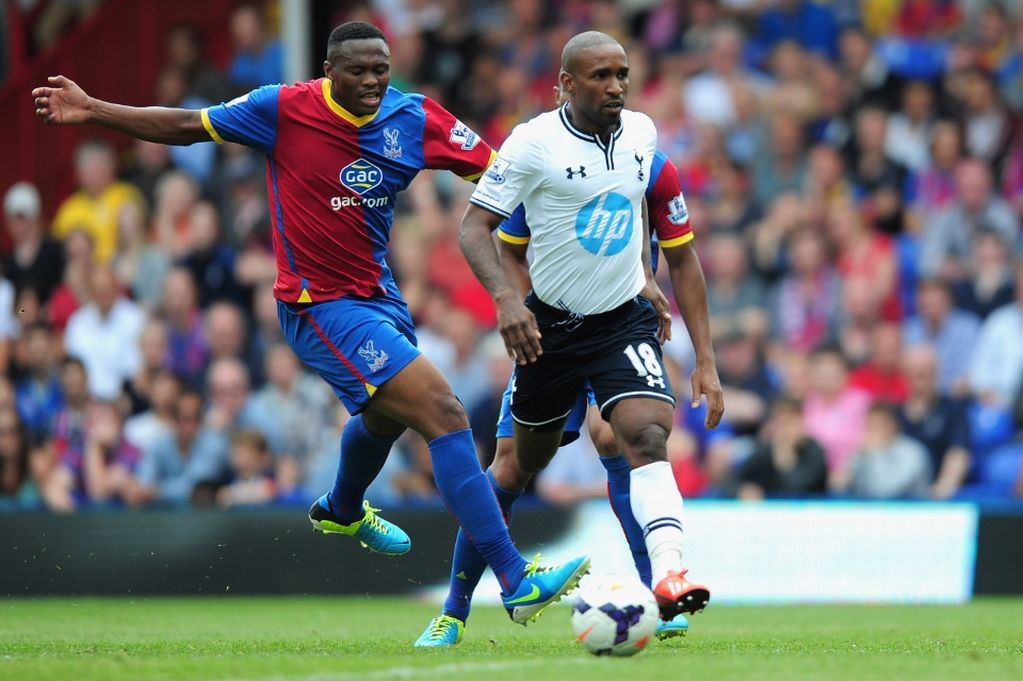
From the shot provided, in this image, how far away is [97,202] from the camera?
17516 mm

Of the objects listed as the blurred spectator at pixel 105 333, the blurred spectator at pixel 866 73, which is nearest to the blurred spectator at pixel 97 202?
the blurred spectator at pixel 105 333

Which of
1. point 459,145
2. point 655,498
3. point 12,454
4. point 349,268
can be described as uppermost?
point 459,145

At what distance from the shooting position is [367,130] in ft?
27.2

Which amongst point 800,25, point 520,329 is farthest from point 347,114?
point 800,25

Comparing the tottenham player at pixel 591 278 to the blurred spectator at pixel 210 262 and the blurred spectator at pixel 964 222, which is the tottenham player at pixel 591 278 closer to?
the blurred spectator at pixel 964 222

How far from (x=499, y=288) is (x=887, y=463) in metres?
7.03

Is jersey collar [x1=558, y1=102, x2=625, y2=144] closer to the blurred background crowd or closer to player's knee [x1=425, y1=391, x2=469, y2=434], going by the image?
player's knee [x1=425, y1=391, x2=469, y2=434]

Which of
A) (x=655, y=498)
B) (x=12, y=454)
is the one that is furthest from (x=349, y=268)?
(x=12, y=454)

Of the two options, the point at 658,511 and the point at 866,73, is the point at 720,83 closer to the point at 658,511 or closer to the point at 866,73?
the point at 866,73

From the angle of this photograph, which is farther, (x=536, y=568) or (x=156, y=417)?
(x=156, y=417)

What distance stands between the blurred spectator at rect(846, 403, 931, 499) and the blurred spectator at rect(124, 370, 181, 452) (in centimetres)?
596

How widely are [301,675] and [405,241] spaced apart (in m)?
10.2

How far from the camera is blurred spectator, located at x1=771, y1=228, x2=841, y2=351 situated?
49.3 ft

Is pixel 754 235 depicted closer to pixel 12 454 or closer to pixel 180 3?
pixel 12 454
